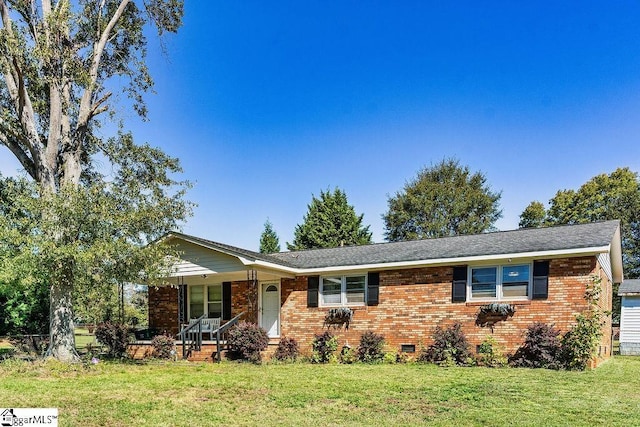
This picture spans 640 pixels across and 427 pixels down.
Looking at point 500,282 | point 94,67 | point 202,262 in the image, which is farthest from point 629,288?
point 94,67

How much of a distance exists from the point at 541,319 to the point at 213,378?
26.6ft

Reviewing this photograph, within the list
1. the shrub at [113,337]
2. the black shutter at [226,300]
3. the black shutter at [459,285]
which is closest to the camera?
the black shutter at [459,285]

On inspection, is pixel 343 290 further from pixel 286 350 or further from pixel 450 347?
pixel 450 347

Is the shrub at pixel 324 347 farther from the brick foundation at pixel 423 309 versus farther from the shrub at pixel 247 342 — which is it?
the shrub at pixel 247 342

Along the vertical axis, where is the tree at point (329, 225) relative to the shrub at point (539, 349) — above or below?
above

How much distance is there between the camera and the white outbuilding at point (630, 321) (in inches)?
757

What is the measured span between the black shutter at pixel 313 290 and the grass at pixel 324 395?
12.6 feet

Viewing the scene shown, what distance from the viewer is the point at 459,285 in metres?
12.9

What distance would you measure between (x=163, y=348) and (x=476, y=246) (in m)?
9.73

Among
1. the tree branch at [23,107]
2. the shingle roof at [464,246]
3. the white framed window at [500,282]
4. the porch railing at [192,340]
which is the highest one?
the tree branch at [23,107]

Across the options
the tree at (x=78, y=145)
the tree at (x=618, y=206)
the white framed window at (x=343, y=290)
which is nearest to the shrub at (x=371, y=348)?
the white framed window at (x=343, y=290)

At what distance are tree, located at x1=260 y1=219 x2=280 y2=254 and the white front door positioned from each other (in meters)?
20.3

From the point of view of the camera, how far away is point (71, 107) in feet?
45.4

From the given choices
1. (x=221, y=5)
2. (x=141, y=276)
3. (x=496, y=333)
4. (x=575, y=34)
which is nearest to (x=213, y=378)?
(x=141, y=276)
